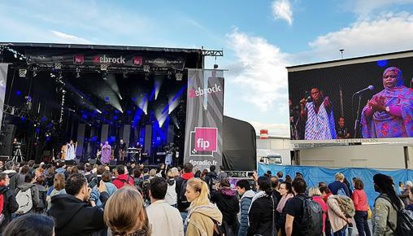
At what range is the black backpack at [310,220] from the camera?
3.03 m

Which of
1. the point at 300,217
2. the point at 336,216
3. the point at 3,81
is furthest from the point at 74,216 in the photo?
the point at 3,81

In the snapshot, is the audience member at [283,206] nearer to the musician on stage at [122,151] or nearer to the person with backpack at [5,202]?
the person with backpack at [5,202]

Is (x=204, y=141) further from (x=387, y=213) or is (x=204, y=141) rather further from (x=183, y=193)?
(x=387, y=213)

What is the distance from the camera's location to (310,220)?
121 inches

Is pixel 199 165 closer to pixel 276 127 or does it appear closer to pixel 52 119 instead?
pixel 52 119

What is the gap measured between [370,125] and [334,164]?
121 inches

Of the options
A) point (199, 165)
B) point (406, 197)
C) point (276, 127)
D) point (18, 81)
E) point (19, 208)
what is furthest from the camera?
point (276, 127)

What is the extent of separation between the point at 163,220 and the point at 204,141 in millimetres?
8786

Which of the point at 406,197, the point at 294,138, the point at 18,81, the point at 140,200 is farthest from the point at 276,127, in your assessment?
the point at 140,200

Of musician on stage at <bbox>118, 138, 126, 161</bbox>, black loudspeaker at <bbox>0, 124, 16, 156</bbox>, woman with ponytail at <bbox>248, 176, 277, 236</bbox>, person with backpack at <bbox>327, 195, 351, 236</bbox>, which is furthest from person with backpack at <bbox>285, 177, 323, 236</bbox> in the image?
musician on stage at <bbox>118, 138, 126, 161</bbox>

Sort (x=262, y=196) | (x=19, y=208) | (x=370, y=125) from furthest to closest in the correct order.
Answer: (x=370, y=125)
(x=19, y=208)
(x=262, y=196)

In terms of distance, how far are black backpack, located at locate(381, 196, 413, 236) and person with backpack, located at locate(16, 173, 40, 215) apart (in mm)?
4628

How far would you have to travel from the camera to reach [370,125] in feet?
50.0

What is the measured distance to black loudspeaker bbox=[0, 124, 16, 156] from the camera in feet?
40.1
